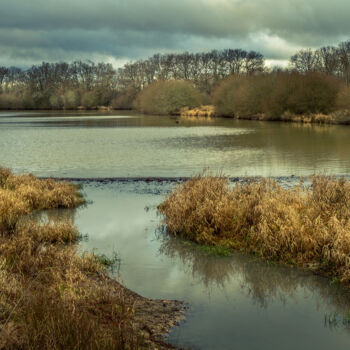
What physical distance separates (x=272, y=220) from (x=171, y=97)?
7160 cm

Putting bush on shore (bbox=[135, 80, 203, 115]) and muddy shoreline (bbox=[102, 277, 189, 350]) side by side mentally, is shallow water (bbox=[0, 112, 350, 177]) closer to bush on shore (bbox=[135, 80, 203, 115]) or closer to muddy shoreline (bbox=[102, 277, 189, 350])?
muddy shoreline (bbox=[102, 277, 189, 350])

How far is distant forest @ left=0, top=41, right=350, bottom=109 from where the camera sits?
278 feet

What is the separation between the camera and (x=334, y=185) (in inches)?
408

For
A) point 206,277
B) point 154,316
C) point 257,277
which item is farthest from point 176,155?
point 154,316

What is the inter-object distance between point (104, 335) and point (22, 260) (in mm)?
3426

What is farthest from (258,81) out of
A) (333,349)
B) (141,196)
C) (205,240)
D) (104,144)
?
(333,349)

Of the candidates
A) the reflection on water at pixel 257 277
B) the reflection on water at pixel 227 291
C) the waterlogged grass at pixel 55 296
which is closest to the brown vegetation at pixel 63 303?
the waterlogged grass at pixel 55 296

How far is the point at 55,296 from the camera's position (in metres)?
5.62

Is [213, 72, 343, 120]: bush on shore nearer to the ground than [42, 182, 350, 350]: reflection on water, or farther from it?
farther from it

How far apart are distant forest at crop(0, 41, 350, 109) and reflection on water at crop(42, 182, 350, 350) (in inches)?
2941

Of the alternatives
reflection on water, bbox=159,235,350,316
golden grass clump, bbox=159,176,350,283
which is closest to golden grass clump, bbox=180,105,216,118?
golden grass clump, bbox=159,176,350,283

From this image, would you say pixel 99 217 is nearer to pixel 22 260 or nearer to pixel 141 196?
pixel 141 196

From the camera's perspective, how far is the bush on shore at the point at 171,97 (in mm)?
78375

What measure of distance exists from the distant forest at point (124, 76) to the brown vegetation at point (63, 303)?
76.6 m
